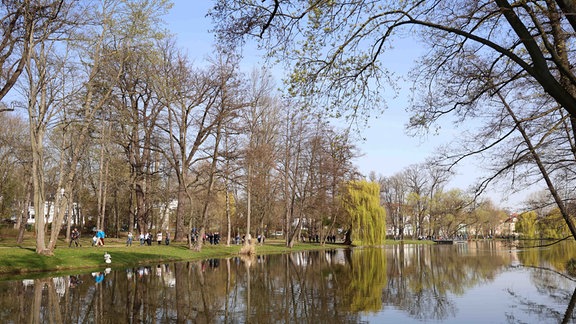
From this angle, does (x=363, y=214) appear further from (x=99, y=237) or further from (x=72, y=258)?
(x=72, y=258)

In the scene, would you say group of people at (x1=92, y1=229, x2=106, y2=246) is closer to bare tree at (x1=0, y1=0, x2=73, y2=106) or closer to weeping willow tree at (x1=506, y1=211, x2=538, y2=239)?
bare tree at (x1=0, y1=0, x2=73, y2=106)

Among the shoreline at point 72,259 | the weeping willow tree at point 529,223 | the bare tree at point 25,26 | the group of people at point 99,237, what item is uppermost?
the bare tree at point 25,26

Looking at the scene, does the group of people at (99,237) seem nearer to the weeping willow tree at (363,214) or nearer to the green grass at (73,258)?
the green grass at (73,258)

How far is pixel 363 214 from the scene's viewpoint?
52.3 m

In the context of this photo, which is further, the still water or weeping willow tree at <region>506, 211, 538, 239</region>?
weeping willow tree at <region>506, 211, 538, 239</region>

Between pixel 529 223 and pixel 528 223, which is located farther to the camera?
pixel 528 223

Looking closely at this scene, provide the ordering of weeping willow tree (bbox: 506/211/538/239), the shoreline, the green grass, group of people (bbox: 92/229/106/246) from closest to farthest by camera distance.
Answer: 1. weeping willow tree (bbox: 506/211/538/239)
2. the shoreline
3. the green grass
4. group of people (bbox: 92/229/106/246)

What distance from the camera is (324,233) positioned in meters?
59.7

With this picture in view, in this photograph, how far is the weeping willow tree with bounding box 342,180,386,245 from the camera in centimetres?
5244

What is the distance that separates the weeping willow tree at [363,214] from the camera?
172ft

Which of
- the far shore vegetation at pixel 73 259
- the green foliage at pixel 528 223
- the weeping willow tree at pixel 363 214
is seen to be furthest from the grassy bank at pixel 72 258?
the weeping willow tree at pixel 363 214

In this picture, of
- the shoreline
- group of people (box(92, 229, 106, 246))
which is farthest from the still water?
group of people (box(92, 229, 106, 246))

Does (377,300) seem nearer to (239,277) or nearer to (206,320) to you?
(206,320)

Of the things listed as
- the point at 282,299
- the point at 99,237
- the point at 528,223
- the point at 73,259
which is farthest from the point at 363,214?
the point at 282,299
